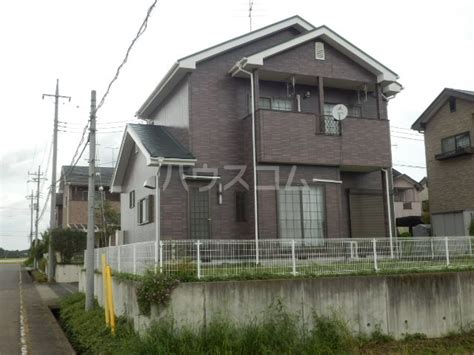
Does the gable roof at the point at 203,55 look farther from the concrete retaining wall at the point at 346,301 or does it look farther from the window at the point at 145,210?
the concrete retaining wall at the point at 346,301

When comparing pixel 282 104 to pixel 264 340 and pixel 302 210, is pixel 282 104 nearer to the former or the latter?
pixel 302 210

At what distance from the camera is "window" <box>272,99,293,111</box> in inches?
608

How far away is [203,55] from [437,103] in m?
13.5

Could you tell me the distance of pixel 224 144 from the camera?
1455cm

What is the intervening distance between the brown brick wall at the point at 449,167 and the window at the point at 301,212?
32.8ft

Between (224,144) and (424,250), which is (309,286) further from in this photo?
(224,144)

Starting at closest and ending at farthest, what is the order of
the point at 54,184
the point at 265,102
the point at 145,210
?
the point at 145,210 → the point at 265,102 → the point at 54,184

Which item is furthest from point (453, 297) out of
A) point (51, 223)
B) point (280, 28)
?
point (51, 223)

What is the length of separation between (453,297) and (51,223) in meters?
23.7

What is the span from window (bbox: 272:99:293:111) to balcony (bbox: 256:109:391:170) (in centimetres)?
132

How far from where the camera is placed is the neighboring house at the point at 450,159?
2103 cm

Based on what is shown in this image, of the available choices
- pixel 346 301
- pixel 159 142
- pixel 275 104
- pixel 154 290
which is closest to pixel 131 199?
pixel 159 142

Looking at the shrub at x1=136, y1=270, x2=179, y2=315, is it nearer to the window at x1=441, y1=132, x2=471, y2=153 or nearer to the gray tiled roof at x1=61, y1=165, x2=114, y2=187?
the window at x1=441, y1=132, x2=471, y2=153

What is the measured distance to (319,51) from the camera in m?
15.3
